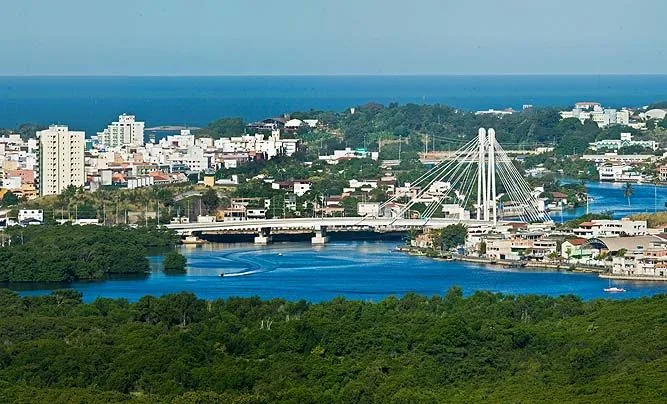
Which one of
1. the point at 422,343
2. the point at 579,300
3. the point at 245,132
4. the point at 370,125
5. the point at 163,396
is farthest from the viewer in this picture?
the point at 370,125

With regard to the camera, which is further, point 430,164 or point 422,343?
point 430,164

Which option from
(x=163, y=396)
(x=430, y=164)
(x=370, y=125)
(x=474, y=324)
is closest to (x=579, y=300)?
(x=474, y=324)

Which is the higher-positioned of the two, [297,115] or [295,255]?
[297,115]

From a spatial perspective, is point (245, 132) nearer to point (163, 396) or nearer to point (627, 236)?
point (627, 236)

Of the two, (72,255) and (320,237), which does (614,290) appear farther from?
(320,237)

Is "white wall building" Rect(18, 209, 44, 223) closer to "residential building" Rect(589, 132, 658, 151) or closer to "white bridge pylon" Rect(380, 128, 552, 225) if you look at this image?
"white bridge pylon" Rect(380, 128, 552, 225)

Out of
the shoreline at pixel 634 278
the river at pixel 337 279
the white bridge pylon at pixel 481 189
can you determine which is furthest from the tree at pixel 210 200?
the shoreline at pixel 634 278
